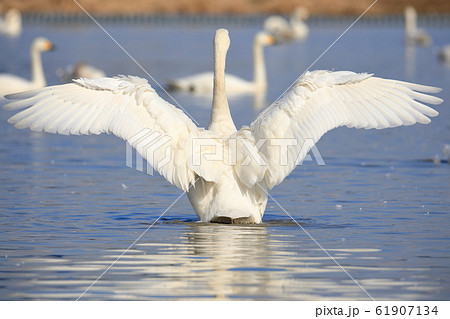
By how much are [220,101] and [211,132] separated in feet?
1.48

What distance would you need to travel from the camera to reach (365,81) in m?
10.8

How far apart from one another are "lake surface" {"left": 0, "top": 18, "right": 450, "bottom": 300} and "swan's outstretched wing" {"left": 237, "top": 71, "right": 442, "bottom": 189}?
85 cm

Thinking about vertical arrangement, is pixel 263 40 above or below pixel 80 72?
above

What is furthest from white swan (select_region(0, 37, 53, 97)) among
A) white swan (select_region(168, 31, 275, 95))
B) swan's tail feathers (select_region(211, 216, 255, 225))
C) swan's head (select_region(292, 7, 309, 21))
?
swan's head (select_region(292, 7, 309, 21))

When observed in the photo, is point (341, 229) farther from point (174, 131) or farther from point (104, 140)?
point (104, 140)

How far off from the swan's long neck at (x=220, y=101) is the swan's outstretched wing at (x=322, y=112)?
1.50 feet

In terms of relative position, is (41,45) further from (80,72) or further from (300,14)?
(300,14)

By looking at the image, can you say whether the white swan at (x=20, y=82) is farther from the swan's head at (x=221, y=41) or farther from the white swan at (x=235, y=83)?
the swan's head at (x=221, y=41)

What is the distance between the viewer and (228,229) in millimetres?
10508

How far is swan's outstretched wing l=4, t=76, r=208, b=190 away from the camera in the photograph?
403 inches

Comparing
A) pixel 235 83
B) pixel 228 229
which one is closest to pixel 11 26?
pixel 235 83

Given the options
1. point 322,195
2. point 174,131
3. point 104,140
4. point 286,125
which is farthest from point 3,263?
point 104,140

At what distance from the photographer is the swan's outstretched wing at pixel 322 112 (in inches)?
403

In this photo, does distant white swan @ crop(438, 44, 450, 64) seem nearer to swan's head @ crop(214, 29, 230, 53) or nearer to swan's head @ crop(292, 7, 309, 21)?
swan's head @ crop(292, 7, 309, 21)
